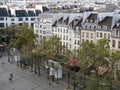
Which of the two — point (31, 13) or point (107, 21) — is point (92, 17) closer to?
point (107, 21)

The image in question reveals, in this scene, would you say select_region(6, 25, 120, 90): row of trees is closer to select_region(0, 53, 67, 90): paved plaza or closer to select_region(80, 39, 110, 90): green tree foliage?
select_region(80, 39, 110, 90): green tree foliage

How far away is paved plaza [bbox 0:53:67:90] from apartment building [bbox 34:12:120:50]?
1787cm

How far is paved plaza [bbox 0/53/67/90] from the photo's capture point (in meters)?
68.9

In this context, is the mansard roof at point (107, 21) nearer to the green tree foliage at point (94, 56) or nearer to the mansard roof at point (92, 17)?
the mansard roof at point (92, 17)

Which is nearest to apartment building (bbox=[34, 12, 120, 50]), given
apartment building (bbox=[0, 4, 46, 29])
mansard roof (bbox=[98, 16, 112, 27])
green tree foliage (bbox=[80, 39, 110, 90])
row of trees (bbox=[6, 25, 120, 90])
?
mansard roof (bbox=[98, 16, 112, 27])

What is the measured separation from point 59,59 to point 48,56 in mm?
6848

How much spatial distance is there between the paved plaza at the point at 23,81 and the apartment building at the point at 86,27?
17.9 m

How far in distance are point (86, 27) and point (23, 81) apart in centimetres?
2587

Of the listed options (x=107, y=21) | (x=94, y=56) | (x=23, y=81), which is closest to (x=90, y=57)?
(x=94, y=56)

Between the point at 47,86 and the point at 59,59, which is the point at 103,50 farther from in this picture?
the point at 59,59

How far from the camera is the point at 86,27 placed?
85.4 metres

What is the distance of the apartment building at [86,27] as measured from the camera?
7612 centimetres

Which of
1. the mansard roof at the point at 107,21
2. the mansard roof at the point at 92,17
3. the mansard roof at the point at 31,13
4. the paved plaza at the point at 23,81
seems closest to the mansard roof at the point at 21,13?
the mansard roof at the point at 31,13

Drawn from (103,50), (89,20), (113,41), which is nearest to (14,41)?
(89,20)
